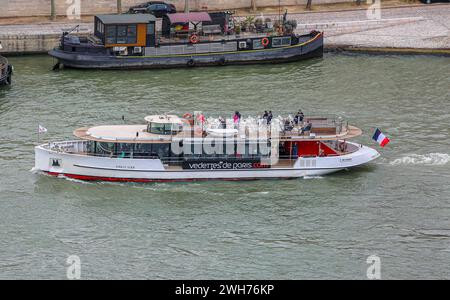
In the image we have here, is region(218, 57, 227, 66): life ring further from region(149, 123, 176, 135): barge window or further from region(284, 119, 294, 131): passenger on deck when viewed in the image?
region(149, 123, 176, 135): barge window

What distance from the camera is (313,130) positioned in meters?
55.5

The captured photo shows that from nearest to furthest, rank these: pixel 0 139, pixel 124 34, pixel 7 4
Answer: pixel 0 139
pixel 124 34
pixel 7 4

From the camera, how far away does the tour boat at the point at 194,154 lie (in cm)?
5397

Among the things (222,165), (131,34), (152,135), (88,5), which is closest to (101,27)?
(131,34)

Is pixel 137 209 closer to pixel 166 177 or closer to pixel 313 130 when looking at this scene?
pixel 166 177

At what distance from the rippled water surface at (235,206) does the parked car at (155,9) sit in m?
14.9

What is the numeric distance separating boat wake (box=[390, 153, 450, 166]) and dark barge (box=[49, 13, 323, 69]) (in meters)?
23.3

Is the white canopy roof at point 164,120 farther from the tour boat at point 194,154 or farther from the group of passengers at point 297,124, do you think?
the group of passengers at point 297,124

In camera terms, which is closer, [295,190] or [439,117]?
[295,190]

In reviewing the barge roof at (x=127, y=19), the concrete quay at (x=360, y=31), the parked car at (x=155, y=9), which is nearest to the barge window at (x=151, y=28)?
the barge roof at (x=127, y=19)

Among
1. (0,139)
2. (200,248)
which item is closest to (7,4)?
(0,139)

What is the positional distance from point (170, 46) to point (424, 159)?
85.1 feet

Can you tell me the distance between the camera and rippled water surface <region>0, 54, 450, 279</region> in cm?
4484
